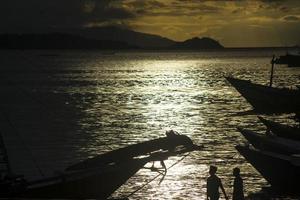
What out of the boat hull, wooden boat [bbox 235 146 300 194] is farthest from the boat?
the boat hull

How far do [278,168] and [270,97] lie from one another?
29444mm

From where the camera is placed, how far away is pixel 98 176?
72.5ft

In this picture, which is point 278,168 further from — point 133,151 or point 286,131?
point 133,151

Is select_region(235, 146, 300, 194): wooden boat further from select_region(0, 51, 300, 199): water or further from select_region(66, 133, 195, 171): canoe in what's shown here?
select_region(66, 133, 195, 171): canoe

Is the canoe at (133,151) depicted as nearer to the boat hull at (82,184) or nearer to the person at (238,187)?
the boat hull at (82,184)

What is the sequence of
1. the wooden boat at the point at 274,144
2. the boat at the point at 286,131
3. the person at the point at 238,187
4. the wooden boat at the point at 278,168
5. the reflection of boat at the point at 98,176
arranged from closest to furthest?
1. the person at the point at 238,187
2. the reflection of boat at the point at 98,176
3. the wooden boat at the point at 278,168
4. the wooden boat at the point at 274,144
5. the boat at the point at 286,131

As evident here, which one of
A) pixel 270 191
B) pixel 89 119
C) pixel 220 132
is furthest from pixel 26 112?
pixel 270 191

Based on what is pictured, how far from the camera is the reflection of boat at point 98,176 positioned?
68.1 feet

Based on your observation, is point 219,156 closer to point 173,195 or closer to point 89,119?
point 173,195

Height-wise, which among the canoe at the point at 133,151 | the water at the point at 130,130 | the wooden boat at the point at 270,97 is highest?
the canoe at the point at 133,151

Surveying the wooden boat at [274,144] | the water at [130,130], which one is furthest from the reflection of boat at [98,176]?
the wooden boat at [274,144]

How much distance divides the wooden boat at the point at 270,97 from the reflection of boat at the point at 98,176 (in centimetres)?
3242

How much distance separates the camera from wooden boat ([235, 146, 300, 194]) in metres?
25.7

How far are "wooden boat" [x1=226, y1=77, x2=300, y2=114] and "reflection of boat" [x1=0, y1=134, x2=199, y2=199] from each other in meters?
32.4
